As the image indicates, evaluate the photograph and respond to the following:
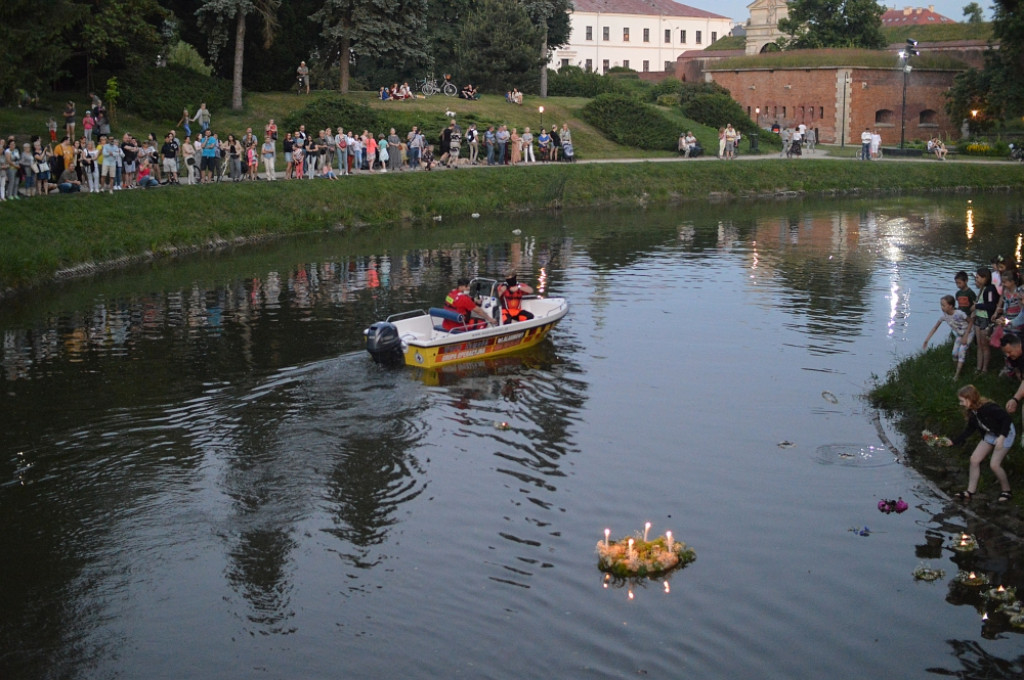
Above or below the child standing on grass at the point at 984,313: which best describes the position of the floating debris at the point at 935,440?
below

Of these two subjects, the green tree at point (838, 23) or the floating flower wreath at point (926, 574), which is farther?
the green tree at point (838, 23)

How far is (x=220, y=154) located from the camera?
4275cm

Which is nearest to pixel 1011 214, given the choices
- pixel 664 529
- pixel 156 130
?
pixel 156 130

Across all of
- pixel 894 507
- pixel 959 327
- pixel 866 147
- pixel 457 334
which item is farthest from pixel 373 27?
pixel 894 507

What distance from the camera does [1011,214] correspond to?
4994 cm

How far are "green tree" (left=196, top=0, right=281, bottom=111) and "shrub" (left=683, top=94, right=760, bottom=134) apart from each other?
26.0m

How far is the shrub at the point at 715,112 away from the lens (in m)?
68.5

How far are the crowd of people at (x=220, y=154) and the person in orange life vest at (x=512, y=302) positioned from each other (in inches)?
652

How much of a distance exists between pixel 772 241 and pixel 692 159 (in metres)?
18.9

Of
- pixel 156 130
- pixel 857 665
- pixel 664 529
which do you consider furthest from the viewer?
pixel 156 130

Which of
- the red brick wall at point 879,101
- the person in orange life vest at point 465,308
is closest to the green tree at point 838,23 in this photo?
the red brick wall at point 879,101

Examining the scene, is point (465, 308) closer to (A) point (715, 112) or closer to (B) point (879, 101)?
(A) point (715, 112)

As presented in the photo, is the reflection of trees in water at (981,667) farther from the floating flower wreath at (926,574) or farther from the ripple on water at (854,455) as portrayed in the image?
the ripple on water at (854,455)

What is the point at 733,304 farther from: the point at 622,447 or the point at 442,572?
the point at 442,572
